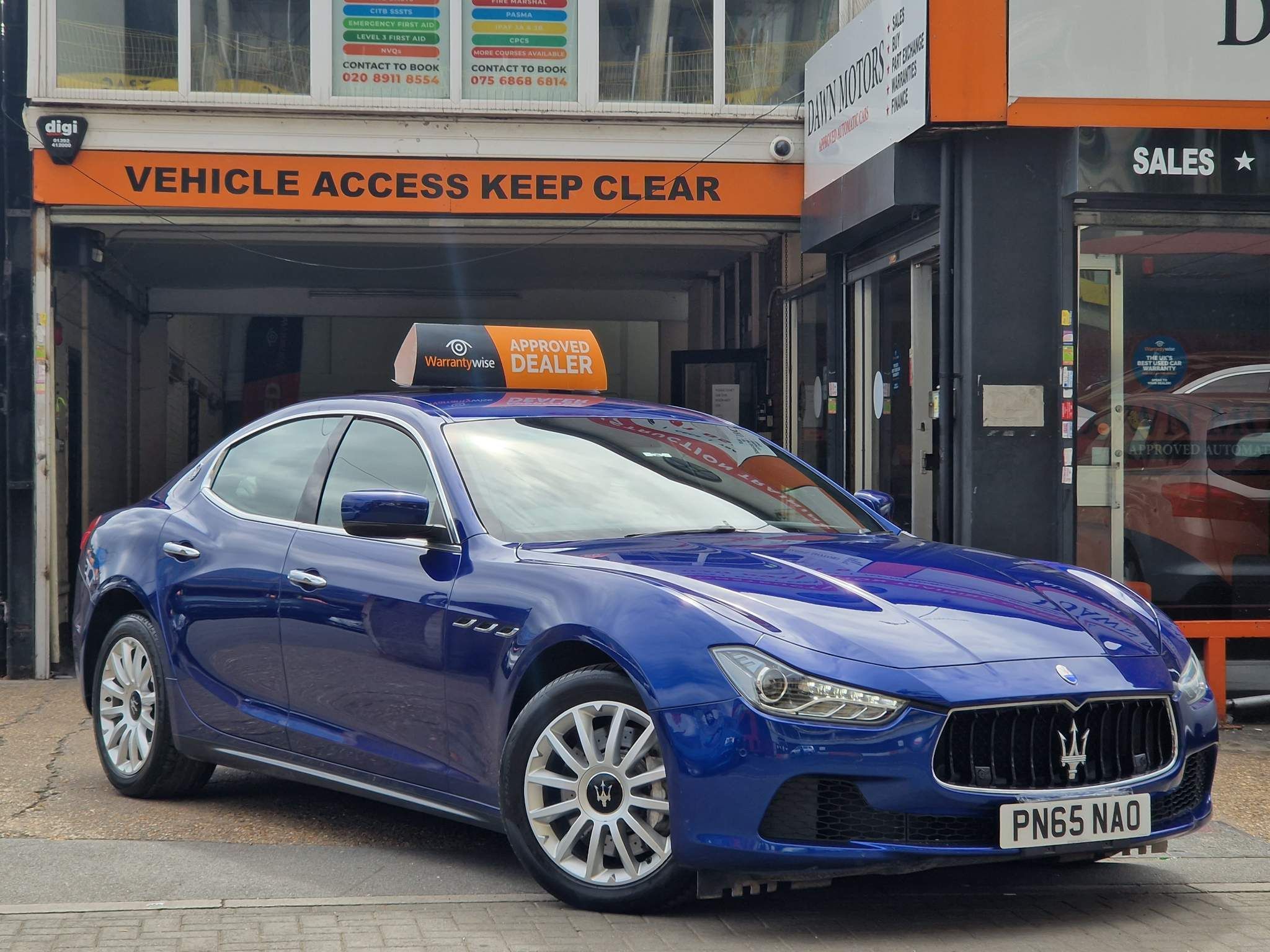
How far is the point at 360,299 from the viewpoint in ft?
64.3

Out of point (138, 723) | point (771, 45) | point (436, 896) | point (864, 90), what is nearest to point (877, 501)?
point (436, 896)

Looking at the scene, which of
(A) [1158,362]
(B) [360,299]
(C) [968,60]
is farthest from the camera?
(B) [360,299]

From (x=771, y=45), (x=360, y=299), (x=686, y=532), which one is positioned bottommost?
(x=686, y=532)

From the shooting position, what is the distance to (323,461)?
18.7 ft

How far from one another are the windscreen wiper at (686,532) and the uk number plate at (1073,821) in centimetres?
141

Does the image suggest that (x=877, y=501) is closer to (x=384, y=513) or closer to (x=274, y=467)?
(x=384, y=513)

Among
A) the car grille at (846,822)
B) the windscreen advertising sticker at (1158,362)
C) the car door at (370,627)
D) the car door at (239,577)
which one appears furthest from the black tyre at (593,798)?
the windscreen advertising sticker at (1158,362)

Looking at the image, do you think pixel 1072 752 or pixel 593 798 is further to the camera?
pixel 593 798

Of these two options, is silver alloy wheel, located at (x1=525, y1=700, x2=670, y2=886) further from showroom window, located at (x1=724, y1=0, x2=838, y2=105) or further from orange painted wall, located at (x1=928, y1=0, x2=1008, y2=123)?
showroom window, located at (x1=724, y1=0, x2=838, y2=105)

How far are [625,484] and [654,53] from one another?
6734 mm

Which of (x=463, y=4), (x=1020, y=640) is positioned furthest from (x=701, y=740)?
(x=463, y=4)

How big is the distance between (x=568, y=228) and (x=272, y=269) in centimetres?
740

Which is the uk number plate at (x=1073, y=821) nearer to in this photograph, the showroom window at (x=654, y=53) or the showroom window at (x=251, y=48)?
the showroom window at (x=654, y=53)

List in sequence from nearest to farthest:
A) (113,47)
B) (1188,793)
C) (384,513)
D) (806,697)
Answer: (806,697) < (1188,793) < (384,513) < (113,47)
